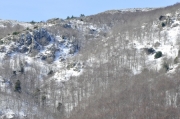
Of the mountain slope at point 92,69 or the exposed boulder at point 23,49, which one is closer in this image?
the mountain slope at point 92,69

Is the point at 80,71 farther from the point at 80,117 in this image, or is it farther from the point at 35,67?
the point at 80,117

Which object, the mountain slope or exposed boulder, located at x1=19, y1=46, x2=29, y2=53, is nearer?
the mountain slope

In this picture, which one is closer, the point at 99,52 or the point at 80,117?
the point at 80,117

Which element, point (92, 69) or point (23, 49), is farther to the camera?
point (23, 49)

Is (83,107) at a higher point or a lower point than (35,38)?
lower

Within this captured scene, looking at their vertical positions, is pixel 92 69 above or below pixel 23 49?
below

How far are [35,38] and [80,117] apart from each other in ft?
174

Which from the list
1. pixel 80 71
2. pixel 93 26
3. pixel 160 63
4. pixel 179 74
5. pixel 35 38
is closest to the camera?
pixel 179 74

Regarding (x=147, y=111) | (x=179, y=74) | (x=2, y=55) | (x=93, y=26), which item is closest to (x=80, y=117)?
(x=147, y=111)

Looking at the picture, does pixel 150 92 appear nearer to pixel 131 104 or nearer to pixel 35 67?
pixel 131 104

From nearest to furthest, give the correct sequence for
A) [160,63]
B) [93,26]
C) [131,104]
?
[131,104] < [160,63] < [93,26]

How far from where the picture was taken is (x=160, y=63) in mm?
98750

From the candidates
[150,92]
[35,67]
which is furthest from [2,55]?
[150,92]

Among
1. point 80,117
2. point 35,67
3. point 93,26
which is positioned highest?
point 93,26
